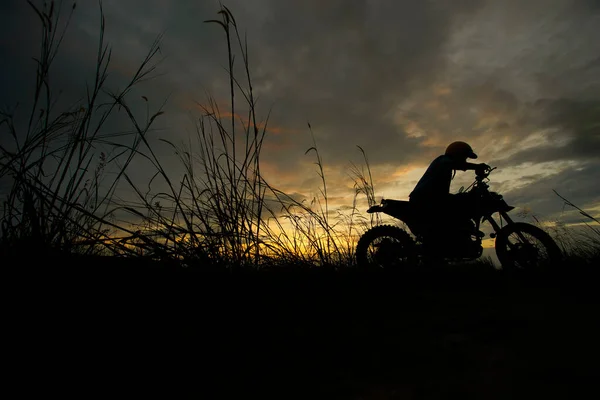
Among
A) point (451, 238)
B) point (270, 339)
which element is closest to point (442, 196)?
point (451, 238)

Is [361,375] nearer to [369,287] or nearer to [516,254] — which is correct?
[369,287]

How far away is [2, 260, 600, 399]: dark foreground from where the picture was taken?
2.14ft

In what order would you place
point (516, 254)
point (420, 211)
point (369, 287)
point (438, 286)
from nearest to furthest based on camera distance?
point (369, 287) < point (438, 286) < point (516, 254) < point (420, 211)

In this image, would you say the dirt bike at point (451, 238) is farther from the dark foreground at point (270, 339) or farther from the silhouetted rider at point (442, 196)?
the dark foreground at point (270, 339)

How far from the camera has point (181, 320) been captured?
95cm

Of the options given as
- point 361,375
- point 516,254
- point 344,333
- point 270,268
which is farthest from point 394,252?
point 361,375

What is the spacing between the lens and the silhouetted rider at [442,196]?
11.6 feet

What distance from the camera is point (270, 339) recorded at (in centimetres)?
88

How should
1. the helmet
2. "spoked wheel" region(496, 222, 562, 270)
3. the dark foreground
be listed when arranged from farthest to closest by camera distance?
the helmet, "spoked wheel" region(496, 222, 562, 270), the dark foreground

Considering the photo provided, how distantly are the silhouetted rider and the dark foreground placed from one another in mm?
2248

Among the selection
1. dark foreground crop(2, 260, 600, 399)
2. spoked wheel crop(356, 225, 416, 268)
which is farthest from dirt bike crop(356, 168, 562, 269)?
dark foreground crop(2, 260, 600, 399)

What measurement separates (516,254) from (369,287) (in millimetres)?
2574

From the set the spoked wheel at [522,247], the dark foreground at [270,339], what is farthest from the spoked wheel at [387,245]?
the dark foreground at [270,339]

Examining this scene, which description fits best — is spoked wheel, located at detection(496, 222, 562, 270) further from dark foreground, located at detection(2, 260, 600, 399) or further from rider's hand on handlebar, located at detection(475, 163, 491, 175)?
dark foreground, located at detection(2, 260, 600, 399)
